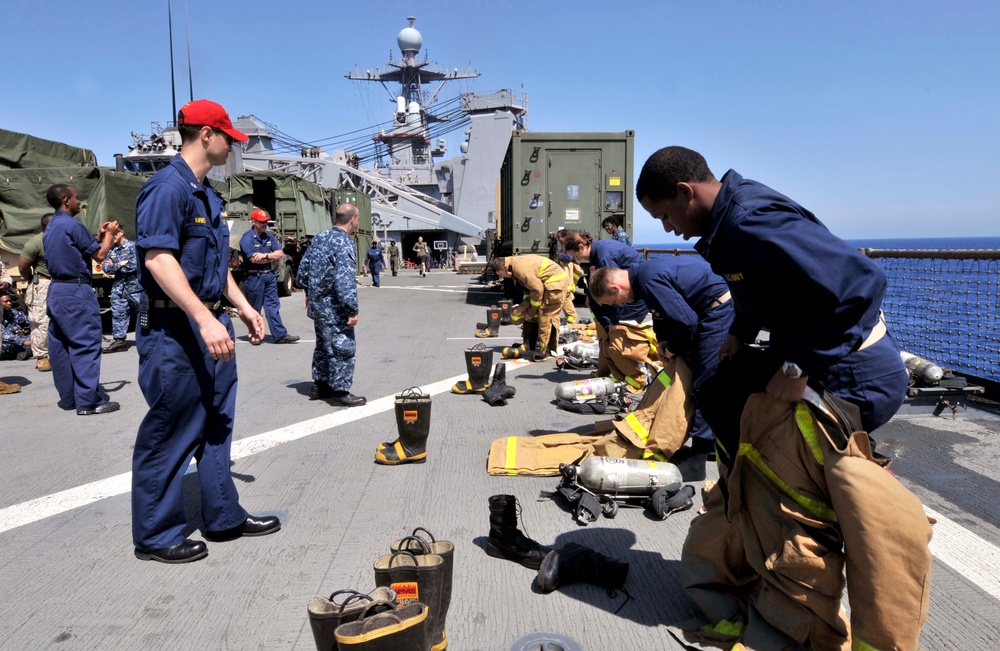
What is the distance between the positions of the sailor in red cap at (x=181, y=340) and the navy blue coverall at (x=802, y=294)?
2337mm

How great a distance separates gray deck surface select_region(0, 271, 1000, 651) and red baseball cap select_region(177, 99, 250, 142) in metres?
2.25

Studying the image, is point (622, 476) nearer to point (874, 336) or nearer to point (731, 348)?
point (731, 348)

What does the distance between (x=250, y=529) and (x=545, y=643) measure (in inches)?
76.2

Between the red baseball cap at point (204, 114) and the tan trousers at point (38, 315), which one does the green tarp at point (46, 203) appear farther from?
the red baseball cap at point (204, 114)

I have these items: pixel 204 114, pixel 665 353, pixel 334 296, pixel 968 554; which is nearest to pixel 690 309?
pixel 665 353

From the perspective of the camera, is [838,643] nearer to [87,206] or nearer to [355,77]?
[87,206]

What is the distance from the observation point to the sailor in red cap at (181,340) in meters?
3.29

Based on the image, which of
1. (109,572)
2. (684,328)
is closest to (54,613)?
(109,572)

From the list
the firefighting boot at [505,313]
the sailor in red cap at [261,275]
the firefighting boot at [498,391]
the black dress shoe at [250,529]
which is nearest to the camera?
the black dress shoe at [250,529]

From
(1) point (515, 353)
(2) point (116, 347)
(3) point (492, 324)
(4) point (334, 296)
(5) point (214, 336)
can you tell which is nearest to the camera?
(5) point (214, 336)

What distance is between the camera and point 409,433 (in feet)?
16.3

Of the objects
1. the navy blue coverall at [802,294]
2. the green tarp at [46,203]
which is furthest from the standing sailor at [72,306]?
the green tarp at [46,203]

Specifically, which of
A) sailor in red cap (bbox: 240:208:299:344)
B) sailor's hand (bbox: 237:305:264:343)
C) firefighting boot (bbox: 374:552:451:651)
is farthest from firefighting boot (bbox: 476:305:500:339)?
firefighting boot (bbox: 374:552:451:651)

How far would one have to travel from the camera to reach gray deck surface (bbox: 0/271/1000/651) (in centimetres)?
291
